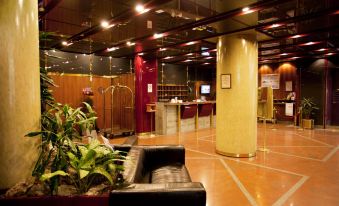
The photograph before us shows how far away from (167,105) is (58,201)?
7.31 metres

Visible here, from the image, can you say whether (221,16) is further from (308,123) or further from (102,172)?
(308,123)

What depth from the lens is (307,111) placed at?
10.7 metres

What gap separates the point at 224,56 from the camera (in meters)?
6.00

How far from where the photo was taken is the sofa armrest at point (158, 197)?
1.93m

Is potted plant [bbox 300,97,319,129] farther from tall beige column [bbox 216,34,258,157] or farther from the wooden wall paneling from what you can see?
the wooden wall paneling

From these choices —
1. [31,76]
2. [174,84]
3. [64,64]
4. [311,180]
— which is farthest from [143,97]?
[31,76]

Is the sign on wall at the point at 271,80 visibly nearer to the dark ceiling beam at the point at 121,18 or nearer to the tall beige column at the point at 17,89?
the dark ceiling beam at the point at 121,18

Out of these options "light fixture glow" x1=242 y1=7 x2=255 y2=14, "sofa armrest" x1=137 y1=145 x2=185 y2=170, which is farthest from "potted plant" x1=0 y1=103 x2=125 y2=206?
"light fixture glow" x1=242 y1=7 x2=255 y2=14

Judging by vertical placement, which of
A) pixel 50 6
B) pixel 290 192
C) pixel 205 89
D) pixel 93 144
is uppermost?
pixel 50 6

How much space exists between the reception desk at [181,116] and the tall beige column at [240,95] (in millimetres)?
3489

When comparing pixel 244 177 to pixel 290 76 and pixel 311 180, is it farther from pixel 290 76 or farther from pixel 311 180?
pixel 290 76

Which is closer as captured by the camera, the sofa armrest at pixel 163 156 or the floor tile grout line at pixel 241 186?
the floor tile grout line at pixel 241 186

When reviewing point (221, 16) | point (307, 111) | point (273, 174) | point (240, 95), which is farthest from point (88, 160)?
point (307, 111)

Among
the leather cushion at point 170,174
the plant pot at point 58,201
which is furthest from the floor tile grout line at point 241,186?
the plant pot at point 58,201
